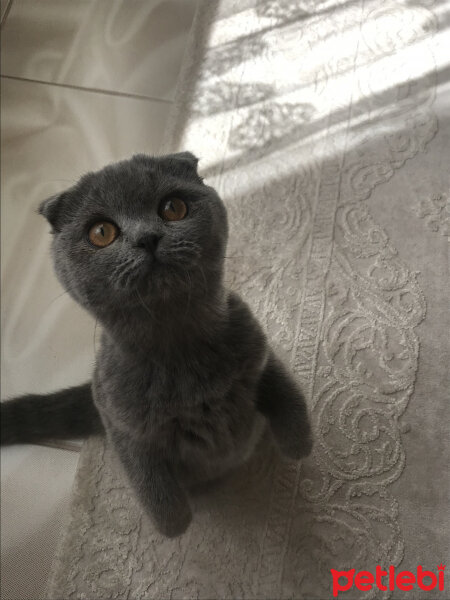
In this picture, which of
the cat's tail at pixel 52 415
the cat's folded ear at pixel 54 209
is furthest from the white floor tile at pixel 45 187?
the cat's folded ear at pixel 54 209

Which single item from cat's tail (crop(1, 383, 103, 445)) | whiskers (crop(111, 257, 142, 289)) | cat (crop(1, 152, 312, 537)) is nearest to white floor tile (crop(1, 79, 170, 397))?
cat's tail (crop(1, 383, 103, 445))

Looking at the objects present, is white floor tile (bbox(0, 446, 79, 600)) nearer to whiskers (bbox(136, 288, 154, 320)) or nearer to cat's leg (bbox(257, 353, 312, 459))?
cat's leg (bbox(257, 353, 312, 459))

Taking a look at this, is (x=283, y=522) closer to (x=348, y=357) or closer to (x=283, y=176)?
(x=348, y=357)

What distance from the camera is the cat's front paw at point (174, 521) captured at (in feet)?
2.89

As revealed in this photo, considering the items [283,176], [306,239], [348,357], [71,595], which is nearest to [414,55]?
[283,176]

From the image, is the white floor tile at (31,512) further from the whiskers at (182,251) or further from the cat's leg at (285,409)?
the whiskers at (182,251)

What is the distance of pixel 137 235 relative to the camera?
663 mm

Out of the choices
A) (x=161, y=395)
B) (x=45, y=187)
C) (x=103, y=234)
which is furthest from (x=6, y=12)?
(x=161, y=395)

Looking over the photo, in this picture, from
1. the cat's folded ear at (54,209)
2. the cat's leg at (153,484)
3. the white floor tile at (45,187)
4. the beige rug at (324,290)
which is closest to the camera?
the cat's folded ear at (54,209)

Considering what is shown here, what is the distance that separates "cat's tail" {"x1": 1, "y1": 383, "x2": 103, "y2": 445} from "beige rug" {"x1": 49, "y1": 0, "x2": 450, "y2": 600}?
7 centimetres

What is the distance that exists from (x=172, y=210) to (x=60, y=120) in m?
0.90

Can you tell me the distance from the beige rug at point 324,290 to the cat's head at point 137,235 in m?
0.49

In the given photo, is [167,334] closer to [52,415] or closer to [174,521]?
[174,521]

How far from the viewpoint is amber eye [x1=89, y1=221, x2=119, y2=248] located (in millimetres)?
704
